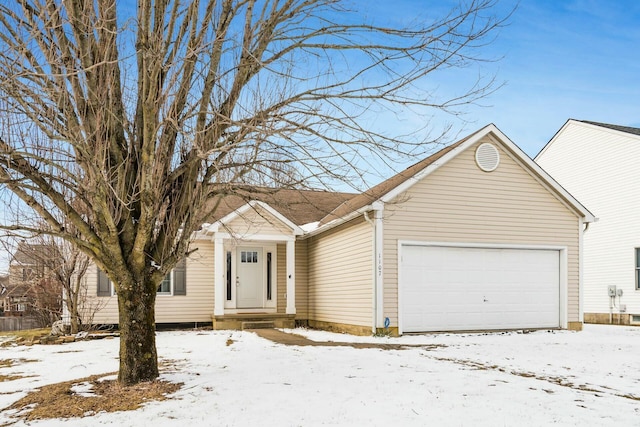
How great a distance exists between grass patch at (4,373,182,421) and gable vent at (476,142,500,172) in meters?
9.39

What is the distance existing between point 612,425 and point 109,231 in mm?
5633

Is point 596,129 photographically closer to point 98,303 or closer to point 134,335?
point 98,303

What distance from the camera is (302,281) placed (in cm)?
1675

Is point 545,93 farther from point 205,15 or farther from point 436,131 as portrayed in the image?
point 205,15

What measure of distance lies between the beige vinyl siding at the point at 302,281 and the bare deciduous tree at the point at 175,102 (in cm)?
990

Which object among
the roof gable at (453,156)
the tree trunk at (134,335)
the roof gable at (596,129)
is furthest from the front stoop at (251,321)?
the roof gable at (596,129)

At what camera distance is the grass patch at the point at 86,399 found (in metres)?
5.52

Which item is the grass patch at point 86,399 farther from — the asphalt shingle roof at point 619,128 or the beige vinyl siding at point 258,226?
the asphalt shingle roof at point 619,128

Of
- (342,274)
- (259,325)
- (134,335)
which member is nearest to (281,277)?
(259,325)

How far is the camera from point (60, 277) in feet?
44.3

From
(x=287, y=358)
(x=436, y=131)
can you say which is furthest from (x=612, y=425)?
(x=287, y=358)

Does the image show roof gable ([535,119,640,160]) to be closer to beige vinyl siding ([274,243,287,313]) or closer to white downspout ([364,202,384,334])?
white downspout ([364,202,384,334])

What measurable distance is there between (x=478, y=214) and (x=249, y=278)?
699 cm

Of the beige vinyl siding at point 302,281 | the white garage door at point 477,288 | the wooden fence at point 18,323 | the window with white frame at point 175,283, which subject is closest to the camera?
the white garage door at point 477,288
